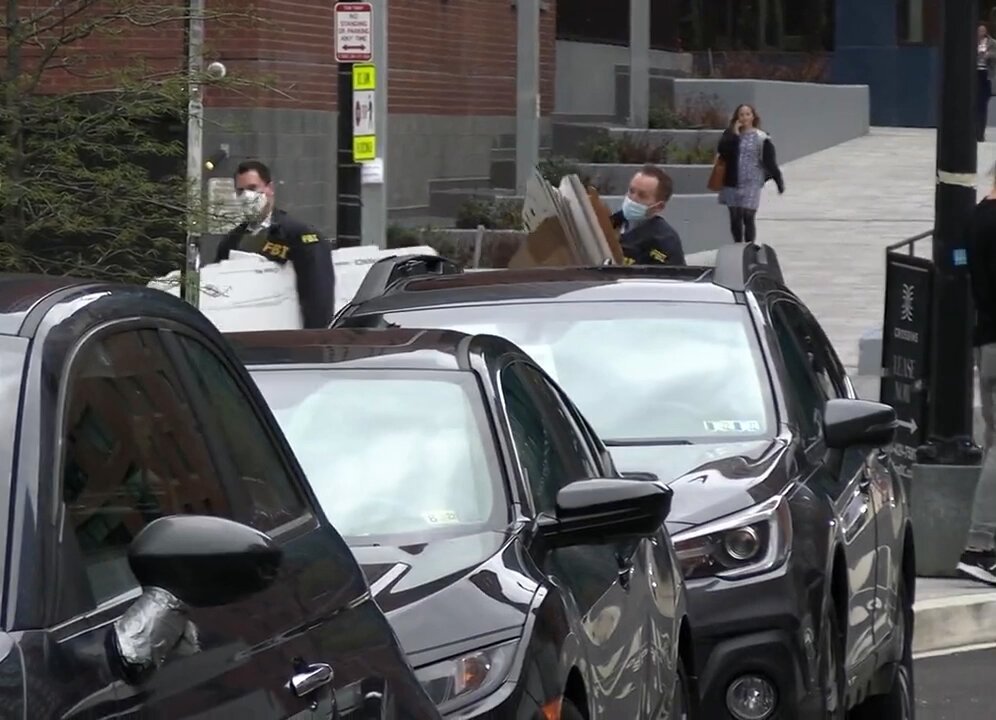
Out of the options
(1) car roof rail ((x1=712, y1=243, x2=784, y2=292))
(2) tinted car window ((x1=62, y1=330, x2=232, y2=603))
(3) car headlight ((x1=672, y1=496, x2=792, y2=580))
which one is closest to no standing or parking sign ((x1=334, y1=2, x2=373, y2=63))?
(1) car roof rail ((x1=712, y1=243, x2=784, y2=292))

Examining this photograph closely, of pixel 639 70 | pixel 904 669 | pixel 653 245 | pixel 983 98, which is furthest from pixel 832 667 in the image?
pixel 983 98

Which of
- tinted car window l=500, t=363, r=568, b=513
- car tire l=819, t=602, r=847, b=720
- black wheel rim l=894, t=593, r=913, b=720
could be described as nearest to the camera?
tinted car window l=500, t=363, r=568, b=513

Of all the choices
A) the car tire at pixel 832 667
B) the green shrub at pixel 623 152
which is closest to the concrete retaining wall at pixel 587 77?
the green shrub at pixel 623 152

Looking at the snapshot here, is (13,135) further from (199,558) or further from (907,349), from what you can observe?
(199,558)

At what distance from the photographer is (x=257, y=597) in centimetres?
372

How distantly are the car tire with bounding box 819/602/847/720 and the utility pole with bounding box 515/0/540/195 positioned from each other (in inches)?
691

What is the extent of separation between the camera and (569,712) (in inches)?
198

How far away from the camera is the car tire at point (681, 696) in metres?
6.26

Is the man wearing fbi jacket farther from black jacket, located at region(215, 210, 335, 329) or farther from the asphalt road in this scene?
the asphalt road

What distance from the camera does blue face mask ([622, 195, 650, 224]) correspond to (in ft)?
41.1

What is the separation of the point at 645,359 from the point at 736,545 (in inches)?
50.9

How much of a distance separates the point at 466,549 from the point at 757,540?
2.00 meters

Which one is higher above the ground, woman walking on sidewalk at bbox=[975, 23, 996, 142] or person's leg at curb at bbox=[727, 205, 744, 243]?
woman walking on sidewalk at bbox=[975, 23, 996, 142]

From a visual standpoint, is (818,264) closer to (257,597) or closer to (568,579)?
(568,579)
